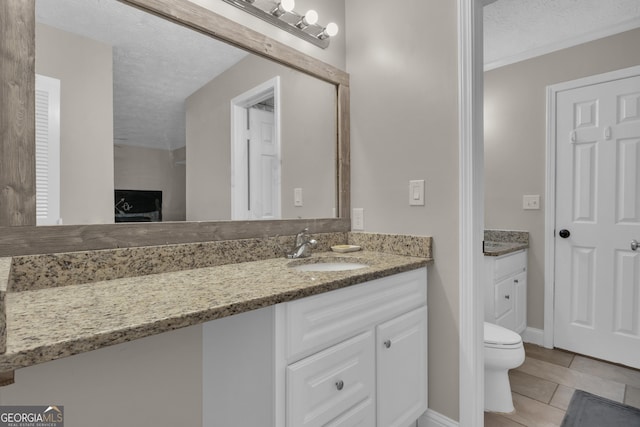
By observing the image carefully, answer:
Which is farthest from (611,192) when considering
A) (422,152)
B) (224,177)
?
(224,177)

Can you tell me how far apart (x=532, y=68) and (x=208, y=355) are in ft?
10.4

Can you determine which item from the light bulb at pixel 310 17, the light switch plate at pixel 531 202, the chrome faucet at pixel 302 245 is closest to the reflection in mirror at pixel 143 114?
the chrome faucet at pixel 302 245

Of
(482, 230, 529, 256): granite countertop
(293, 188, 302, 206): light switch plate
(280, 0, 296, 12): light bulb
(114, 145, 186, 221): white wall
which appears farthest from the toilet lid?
(280, 0, 296, 12): light bulb

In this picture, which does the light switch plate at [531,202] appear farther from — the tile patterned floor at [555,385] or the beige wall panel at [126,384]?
the beige wall panel at [126,384]

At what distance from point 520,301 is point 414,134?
188cm

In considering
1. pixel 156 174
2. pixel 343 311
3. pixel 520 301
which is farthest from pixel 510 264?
pixel 156 174

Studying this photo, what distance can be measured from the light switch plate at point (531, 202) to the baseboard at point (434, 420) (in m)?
1.96

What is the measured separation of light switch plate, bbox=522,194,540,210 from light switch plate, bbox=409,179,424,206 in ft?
5.50

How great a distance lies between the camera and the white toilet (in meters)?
1.73

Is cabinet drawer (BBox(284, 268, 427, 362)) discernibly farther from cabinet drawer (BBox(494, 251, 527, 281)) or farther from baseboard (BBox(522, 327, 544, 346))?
baseboard (BBox(522, 327, 544, 346))

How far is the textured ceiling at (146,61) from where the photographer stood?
1104 millimetres

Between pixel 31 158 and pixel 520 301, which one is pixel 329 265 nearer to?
pixel 31 158

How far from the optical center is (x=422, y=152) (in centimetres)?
164

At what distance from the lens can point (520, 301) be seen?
2.67 meters
